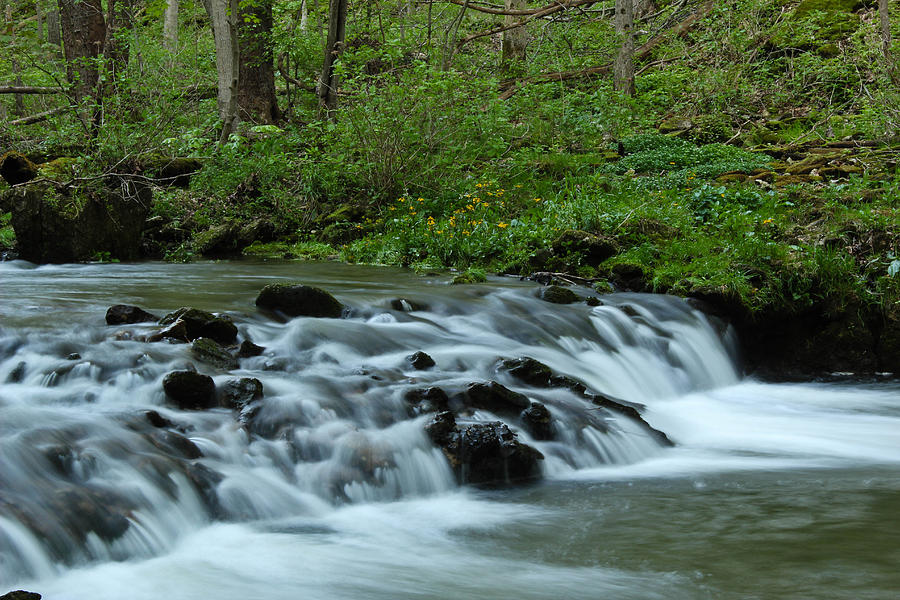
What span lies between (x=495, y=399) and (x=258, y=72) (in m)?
13.5

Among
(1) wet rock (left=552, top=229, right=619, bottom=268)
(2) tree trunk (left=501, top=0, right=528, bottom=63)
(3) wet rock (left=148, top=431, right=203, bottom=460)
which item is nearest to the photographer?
(3) wet rock (left=148, top=431, right=203, bottom=460)

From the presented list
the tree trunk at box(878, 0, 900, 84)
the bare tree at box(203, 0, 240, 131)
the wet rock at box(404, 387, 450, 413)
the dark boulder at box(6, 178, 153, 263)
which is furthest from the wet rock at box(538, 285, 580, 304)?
the tree trunk at box(878, 0, 900, 84)

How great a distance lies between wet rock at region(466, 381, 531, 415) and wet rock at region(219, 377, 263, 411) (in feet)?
4.20

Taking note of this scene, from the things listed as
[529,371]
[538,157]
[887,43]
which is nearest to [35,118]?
[538,157]

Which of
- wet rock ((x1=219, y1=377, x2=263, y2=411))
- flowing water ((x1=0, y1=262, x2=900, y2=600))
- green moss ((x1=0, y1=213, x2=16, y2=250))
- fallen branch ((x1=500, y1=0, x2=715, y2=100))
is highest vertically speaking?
fallen branch ((x1=500, y1=0, x2=715, y2=100))

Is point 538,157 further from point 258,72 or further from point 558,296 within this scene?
point 258,72

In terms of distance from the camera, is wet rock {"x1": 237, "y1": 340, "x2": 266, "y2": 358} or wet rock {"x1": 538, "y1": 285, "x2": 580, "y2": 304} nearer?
wet rock {"x1": 237, "y1": 340, "x2": 266, "y2": 358}

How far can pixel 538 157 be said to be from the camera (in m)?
13.0

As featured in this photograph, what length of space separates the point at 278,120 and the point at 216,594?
1477cm

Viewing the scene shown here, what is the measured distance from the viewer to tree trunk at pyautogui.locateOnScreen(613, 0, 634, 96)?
52.4 ft

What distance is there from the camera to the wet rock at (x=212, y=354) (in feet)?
16.9

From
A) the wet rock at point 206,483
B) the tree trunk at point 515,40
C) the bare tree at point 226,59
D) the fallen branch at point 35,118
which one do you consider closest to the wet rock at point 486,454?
the wet rock at point 206,483

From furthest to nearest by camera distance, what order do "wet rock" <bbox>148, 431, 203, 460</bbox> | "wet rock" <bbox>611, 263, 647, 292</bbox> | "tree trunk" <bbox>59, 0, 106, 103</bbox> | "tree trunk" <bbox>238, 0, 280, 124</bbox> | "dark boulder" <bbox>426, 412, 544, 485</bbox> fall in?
1. "tree trunk" <bbox>238, 0, 280, 124</bbox>
2. "tree trunk" <bbox>59, 0, 106, 103</bbox>
3. "wet rock" <bbox>611, 263, 647, 292</bbox>
4. "dark boulder" <bbox>426, 412, 544, 485</bbox>
5. "wet rock" <bbox>148, 431, 203, 460</bbox>

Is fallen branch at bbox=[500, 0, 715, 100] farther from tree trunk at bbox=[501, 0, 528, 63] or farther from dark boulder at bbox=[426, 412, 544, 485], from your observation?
dark boulder at bbox=[426, 412, 544, 485]
